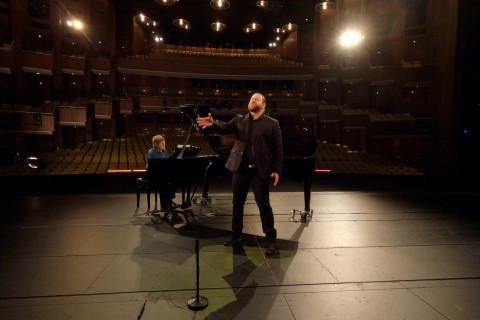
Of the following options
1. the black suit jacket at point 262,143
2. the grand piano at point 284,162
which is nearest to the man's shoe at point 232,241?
the black suit jacket at point 262,143

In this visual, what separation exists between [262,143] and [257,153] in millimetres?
98

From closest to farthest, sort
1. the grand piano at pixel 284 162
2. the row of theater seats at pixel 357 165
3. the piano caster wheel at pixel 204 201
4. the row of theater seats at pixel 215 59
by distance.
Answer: the grand piano at pixel 284 162 → the piano caster wheel at pixel 204 201 → the row of theater seats at pixel 357 165 → the row of theater seats at pixel 215 59

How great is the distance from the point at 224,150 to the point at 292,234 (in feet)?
5.54

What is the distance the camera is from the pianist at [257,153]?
8.00ft

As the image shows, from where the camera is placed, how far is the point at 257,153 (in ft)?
8.00

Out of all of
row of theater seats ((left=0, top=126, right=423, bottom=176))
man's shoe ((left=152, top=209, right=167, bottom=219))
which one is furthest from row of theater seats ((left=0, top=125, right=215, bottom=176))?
man's shoe ((left=152, top=209, right=167, bottom=219))

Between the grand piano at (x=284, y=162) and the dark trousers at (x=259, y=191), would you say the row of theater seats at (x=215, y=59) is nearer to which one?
the grand piano at (x=284, y=162)

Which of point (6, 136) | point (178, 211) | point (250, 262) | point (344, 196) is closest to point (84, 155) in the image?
point (6, 136)

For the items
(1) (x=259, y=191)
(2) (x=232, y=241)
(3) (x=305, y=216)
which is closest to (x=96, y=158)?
(3) (x=305, y=216)

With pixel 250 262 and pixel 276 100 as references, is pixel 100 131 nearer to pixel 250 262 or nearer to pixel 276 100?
pixel 276 100

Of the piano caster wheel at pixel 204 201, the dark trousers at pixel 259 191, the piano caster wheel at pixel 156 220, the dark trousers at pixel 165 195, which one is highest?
the dark trousers at pixel 259 191

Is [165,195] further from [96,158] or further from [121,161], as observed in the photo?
[96,158]

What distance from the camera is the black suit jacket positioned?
244 centimetres

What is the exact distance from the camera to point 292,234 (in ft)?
10.2
